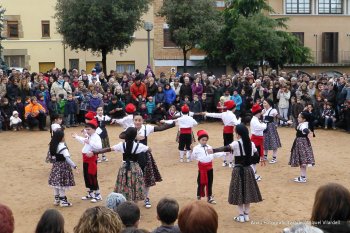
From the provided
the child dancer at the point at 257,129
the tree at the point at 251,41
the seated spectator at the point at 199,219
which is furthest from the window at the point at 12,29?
the seated spectator at the point at 199,219

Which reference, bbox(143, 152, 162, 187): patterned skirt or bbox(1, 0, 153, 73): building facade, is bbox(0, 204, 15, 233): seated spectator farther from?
bbox(1, 0, 153, 73): building facade

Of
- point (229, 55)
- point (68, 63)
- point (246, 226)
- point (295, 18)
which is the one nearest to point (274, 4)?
point (295, 18)

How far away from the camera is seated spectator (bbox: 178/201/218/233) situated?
4.47 m

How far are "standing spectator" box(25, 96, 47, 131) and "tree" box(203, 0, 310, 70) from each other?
14.0m

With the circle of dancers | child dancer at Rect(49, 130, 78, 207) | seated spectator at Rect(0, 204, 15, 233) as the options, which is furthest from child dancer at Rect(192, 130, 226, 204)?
seated spectator at Rect(0, 204, 15, 233)

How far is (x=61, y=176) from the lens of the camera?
1032 centimetres

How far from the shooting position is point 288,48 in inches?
1277

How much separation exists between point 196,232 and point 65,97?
15496 mm

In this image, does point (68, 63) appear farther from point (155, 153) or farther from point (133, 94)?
point (155, 153)

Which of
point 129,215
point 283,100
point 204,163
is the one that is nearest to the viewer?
point 129,215

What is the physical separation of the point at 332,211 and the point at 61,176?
683cm

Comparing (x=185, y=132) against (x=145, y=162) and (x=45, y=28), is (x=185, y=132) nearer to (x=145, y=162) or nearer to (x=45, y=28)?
(x=145, y=162)

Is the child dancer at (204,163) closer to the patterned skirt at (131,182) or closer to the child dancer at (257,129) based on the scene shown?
the patterned skirt at (131,182)

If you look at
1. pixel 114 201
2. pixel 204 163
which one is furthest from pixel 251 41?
pixel 114 201
